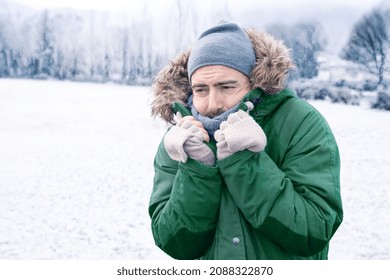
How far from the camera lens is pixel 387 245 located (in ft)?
8.36

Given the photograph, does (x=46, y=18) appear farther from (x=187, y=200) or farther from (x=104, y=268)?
(x=187, y=200)

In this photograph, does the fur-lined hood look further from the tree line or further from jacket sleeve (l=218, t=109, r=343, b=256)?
the tree line

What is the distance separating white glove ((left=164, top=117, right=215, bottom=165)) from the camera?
77cm

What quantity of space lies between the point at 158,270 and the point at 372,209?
7.95ft

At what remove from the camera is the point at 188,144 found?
78 cm

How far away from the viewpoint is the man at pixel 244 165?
760 mm

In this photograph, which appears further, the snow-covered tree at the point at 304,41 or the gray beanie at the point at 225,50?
the snow-covered tree at the point at 304,41

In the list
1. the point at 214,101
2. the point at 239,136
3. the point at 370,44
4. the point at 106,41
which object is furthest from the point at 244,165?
the point at 106,41

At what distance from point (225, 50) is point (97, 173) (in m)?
3.72

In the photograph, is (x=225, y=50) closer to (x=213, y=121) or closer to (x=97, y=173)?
(x=213, y=121)

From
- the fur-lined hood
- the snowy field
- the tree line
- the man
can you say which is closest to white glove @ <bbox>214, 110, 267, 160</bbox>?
the man

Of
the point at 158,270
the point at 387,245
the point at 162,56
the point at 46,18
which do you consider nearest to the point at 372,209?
the point at 387,245

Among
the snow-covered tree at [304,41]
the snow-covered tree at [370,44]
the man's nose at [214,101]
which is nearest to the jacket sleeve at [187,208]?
the man's nose at [214,101]

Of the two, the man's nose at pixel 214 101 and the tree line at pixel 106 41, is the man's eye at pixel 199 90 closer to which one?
the man's nose at pixel 214 101
